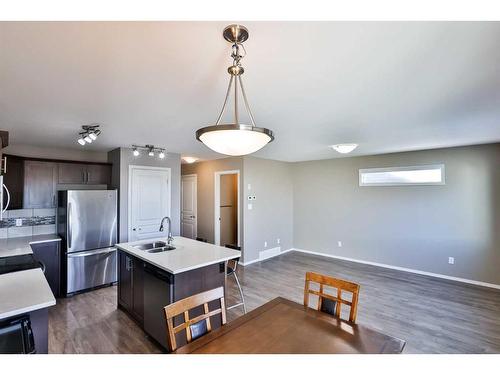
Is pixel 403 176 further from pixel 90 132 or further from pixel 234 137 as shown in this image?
pixel 90 132

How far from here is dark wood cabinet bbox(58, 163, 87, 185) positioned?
389 cm

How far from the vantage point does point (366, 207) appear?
204 inches

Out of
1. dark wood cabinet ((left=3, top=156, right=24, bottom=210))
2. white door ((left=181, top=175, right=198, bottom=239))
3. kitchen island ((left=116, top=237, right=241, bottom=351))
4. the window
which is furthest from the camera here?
white door ((left=181, top=175, right=198, bottom=239))

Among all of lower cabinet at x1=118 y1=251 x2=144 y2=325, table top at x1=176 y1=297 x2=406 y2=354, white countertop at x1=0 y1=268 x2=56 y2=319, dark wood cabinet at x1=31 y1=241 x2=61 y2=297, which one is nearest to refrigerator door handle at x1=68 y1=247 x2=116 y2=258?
dark wood cabinet at x1=31 y1=241 x2=61 y2=297

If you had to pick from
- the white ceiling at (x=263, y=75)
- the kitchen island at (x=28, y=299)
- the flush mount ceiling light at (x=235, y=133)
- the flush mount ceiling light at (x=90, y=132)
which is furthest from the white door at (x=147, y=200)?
the flush mount ceiling light at (x=235, y=133)

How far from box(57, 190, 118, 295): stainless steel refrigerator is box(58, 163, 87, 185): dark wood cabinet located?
12.4 inches

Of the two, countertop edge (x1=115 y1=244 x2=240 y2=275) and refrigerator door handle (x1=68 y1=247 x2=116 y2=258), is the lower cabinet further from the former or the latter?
refrigerator door handle (x1=68 y1=247 x2=116 y2=258)

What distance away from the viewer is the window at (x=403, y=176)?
4371 mm

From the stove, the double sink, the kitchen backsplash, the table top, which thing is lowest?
the table top

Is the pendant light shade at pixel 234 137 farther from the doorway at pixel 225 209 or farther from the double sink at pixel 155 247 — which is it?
the doorway at pixel 225 209

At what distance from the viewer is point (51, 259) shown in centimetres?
353
